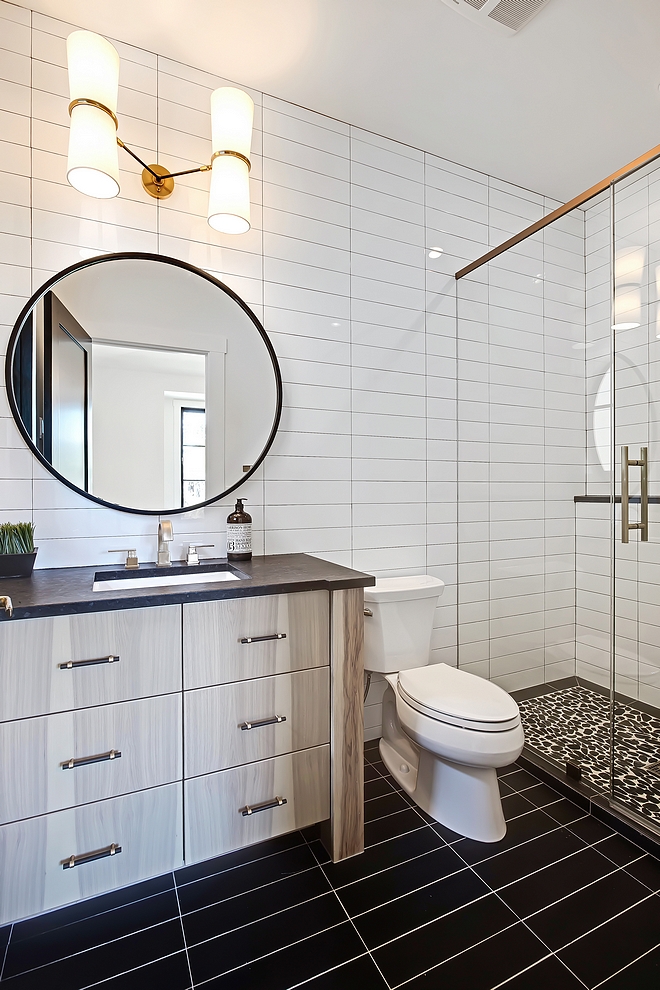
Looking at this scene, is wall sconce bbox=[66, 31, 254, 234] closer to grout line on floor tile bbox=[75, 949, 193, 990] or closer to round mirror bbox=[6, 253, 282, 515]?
round mirror bbox=[6, 253, 282, 515]

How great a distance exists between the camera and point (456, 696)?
5.60ft

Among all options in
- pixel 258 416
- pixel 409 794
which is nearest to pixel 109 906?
pixel 409 794

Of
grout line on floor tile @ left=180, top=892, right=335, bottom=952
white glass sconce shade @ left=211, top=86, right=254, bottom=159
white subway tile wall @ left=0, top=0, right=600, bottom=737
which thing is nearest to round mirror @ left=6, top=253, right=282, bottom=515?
white subway tile wall @ left=0, top=0, right=600, bottom=737

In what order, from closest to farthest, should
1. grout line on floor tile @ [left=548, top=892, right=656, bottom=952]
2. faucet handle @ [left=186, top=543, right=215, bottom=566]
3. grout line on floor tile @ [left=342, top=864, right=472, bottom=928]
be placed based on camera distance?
grout line on floor tile @ [left=548, top=892, right=656, bottom=952] < grout line on floor tile @ [left=342, top=864, right=472, bottom=928] < faucet handle @ [left=186, top=543, right=215, bottom=566]

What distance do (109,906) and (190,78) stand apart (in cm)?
266

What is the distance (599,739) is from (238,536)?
59.8 inches

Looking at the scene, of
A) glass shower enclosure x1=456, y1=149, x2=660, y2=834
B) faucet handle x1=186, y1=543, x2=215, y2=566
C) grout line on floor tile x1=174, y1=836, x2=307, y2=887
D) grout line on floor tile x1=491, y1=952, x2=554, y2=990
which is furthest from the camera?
faucet handle x1=186, y1=543, x2=215, y2=566

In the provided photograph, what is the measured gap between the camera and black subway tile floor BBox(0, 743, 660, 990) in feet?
3.88

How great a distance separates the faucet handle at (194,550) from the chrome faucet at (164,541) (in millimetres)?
73

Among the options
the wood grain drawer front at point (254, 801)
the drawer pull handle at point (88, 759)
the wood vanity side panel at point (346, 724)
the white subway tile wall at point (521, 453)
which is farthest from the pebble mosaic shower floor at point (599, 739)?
the drawer pull handle at point (88, 759)

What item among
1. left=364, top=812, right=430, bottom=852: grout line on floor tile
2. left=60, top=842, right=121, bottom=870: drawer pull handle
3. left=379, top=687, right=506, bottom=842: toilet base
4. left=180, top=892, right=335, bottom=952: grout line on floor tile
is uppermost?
left=60, top=842, right=121, bottom=870: drawer pull handle

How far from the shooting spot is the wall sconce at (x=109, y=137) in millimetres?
1483

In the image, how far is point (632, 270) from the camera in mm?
1672

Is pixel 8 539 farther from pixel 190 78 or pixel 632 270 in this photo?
pixel 632 270
